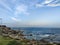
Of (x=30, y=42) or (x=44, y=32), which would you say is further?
(x=44, y=32)

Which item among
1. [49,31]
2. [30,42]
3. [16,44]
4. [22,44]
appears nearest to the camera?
[16,44]

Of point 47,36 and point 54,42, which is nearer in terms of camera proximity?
point 54,42

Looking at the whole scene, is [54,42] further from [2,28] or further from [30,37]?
[2,28]

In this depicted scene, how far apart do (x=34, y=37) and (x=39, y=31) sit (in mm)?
1022

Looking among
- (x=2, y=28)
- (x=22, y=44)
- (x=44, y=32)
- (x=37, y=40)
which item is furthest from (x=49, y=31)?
(x=2, y=28)

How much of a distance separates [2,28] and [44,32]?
9.84 ft

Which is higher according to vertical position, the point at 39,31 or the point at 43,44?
the point at 39,31

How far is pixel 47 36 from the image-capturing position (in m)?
8.09

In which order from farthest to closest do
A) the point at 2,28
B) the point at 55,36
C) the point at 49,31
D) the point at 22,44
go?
the point at 2,28
the point at 49,31
the point at 55,36
the point at 22,44

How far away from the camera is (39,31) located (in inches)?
359

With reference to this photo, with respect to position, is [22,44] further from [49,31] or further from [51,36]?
[49,31]

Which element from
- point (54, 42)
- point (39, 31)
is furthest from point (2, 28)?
point (54, 42)

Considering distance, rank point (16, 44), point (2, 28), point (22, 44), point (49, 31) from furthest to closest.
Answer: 1. point (2, 28)
2. point (49, 31)
3. point (22, 44)
4. point (16, 44)

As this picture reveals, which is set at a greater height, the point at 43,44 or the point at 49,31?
the point at 49,31
